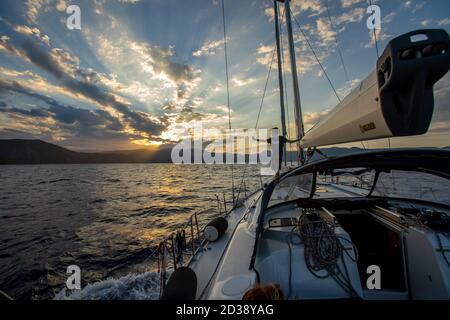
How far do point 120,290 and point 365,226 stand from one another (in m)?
6.38

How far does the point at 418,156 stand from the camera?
2742 mm

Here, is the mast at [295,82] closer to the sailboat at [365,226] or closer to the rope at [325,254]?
the sailboat at [365,226]

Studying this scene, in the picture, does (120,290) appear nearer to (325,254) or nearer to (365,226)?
(325,254)

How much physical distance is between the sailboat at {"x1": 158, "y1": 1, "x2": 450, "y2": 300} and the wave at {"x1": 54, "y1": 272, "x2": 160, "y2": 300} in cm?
229

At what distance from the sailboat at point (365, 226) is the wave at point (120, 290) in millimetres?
2295

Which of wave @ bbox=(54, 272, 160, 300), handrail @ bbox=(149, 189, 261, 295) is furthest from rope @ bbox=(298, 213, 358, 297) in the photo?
wave @ bbox=(54, 272, 160, 300)

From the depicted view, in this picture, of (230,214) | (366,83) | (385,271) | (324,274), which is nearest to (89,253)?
(230,214)

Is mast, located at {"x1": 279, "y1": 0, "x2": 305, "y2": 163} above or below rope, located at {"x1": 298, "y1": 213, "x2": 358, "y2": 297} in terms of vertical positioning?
above

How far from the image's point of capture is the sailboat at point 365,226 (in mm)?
1544

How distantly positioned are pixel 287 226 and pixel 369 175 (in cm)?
300

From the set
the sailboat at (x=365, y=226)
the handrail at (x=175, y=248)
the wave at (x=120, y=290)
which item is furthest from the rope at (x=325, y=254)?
the wave at (x=120, y=290)

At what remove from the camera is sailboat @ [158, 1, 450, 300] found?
1.54m

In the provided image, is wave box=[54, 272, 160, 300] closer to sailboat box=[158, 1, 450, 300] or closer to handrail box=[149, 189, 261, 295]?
handrail box=[149, 189, 261, 295]
